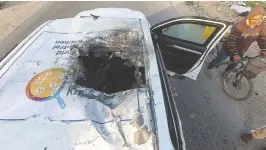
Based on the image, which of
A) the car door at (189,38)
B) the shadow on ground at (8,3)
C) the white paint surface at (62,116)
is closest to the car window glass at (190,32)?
the car door at (189,38)

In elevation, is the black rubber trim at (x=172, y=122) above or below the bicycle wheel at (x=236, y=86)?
above

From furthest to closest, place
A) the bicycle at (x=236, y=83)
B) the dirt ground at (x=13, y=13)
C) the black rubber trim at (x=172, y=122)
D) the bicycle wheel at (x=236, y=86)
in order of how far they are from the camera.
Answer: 1. the dirt ground at (x=13, y=13)
2. the bicycle wheel at (x=236, y=86)
3. the bicycle at (x=236, y=83)
4. the black rubber trim at (x=172, y=122)

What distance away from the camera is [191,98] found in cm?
505

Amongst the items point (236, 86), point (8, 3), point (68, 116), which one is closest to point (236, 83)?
point (236, 86)

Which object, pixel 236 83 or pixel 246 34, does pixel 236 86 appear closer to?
pixel 236 83

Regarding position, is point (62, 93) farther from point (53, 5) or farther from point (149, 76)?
point (53, 5)

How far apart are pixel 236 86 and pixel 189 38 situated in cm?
126

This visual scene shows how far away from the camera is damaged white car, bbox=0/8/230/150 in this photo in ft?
8.05

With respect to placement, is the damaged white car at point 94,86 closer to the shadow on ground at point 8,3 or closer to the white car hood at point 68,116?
the white car hood at point 68,116

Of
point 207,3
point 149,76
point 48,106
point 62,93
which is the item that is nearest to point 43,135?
point 48,106

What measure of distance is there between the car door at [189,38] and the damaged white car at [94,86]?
0.05 ft

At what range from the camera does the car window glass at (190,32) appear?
4.50 meters

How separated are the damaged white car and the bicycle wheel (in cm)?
88

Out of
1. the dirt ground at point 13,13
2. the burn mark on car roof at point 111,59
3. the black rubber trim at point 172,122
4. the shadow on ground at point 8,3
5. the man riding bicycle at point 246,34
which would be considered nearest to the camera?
the black rubber trim at point 172,122
